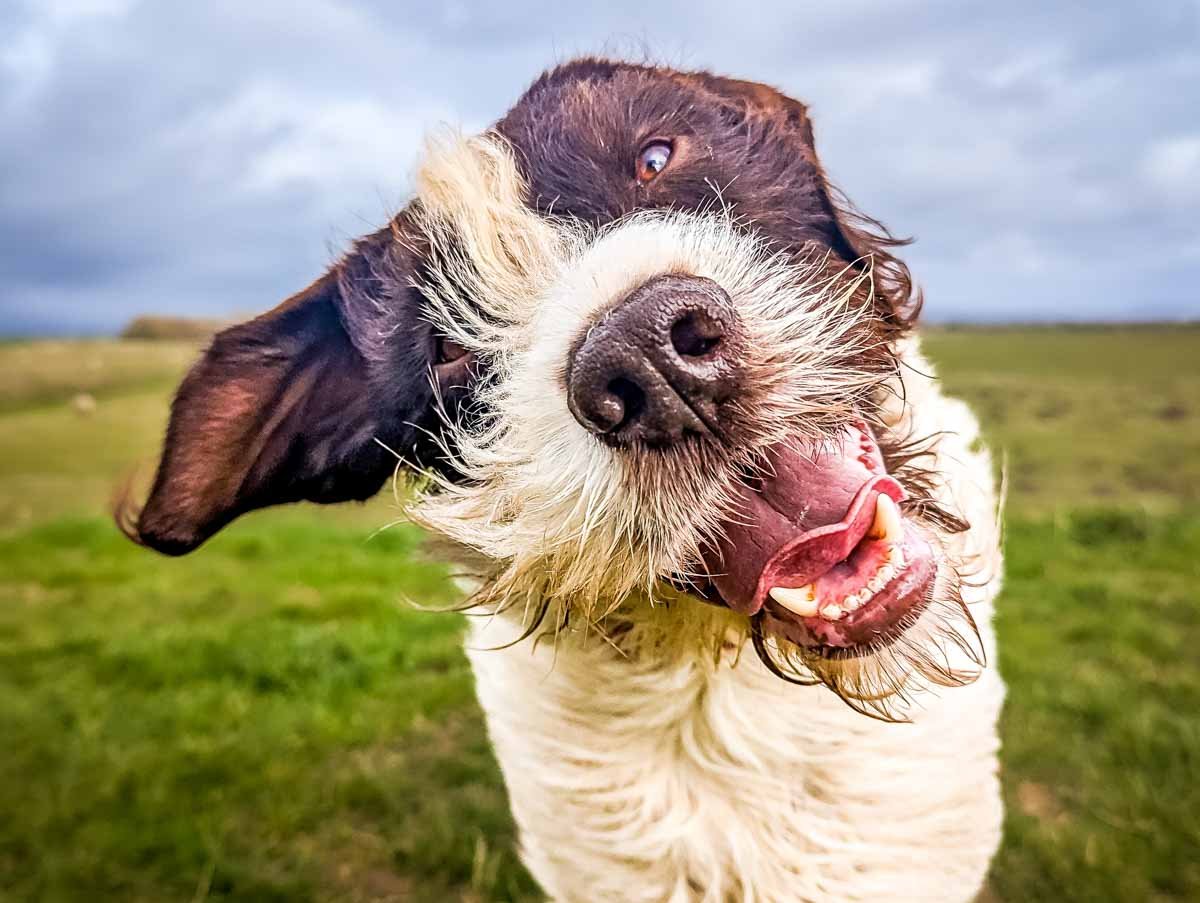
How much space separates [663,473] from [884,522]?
0.41m

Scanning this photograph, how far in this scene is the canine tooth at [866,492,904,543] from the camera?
5.24 ft

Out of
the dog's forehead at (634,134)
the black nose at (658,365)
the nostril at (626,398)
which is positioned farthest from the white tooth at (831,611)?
the dog's forehead at (634,134)

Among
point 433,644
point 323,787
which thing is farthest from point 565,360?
point 433,644

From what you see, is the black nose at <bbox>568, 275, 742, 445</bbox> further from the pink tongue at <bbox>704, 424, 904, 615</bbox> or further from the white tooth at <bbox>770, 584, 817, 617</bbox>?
the white tooth at <bbox>770, 584, 817, 617</bbox>

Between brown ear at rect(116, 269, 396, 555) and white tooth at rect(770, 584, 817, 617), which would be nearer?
white tooth at rect(770, 584, 817, 617)

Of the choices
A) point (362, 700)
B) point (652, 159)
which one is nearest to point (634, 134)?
point (652, 159)

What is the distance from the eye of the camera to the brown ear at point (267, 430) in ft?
6.07

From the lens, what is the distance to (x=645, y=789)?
2215 mm

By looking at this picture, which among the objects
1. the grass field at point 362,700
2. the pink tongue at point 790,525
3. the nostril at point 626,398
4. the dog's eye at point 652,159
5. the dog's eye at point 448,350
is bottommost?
the grass field at point 362,700

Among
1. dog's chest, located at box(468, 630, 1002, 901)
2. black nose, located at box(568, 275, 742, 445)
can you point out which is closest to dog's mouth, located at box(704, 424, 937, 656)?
black nose, located at box(568, 275, 742, 445)

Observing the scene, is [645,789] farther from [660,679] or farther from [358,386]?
[358,386]

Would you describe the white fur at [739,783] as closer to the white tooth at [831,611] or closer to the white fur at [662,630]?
the white fur at [662,630]

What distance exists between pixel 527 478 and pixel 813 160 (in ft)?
3.62

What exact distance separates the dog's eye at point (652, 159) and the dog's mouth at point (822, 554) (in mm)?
662
